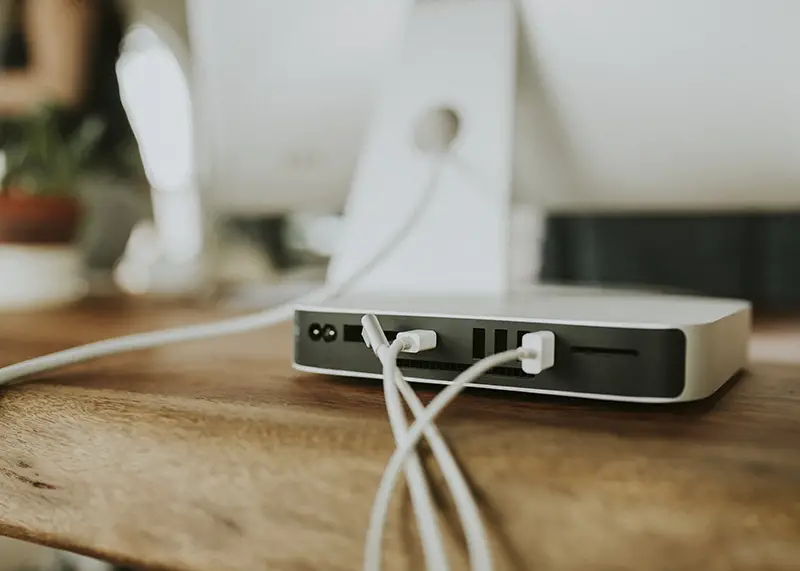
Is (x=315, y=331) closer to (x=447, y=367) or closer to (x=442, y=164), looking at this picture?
(x=447, y=367)

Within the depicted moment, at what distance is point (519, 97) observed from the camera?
549 mm

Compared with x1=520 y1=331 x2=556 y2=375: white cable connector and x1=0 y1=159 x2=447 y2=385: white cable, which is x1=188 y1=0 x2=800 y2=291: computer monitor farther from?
x1=520 y1=331 x2=556 y2=375: white cable connector

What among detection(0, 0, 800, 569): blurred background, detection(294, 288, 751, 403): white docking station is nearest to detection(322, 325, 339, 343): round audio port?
Answer: detection(294, 288, 751, 403): white docking station

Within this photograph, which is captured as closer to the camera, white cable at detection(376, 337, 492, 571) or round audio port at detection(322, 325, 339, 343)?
white cable at detection(376, 337, 492, 571)

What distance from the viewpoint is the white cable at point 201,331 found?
385 millimetres

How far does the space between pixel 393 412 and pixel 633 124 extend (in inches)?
14.3

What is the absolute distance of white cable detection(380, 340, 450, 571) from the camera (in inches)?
9.7

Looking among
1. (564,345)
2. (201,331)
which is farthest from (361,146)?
(564,345)

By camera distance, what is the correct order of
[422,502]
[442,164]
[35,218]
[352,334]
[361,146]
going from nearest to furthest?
[422,502], [352,334], [442,164], [361,146], [35,218]

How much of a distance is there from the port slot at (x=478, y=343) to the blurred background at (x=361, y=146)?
268 mm

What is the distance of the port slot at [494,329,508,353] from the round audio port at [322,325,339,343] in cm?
8

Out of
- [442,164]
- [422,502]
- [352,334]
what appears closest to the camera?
[422,502]

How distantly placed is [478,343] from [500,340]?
11mm

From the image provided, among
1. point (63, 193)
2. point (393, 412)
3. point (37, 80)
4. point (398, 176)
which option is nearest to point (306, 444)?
point (393, 412)
